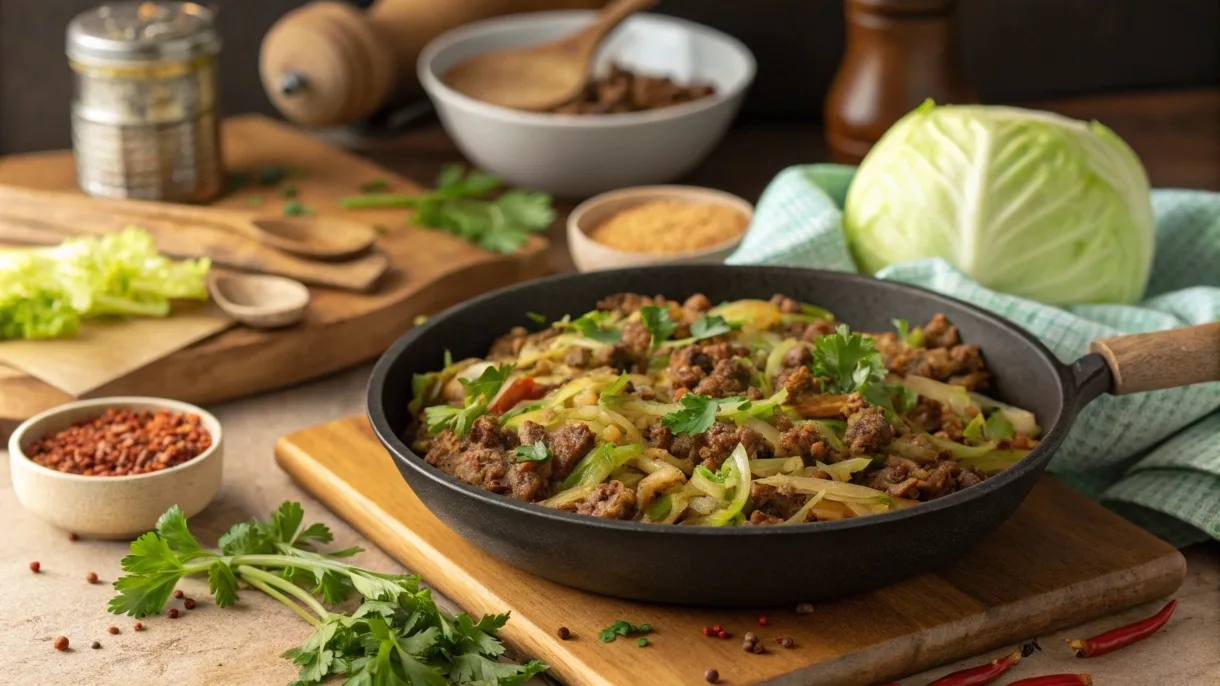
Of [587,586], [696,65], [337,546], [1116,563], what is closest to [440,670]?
[587,586]

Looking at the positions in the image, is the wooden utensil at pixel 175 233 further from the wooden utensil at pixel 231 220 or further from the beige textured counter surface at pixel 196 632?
the beige textured counter surface at pixel 196 632

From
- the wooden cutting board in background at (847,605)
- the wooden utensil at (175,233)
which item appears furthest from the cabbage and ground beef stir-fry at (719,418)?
the wooden utensil at (175,233)

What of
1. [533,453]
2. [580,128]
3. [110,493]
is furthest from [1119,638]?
[580,128]

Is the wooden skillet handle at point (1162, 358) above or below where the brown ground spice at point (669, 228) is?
above

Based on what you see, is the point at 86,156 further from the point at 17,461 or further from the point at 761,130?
the point at 761,130

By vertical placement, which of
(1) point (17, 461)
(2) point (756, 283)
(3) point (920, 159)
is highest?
(3) point (920, 159)
